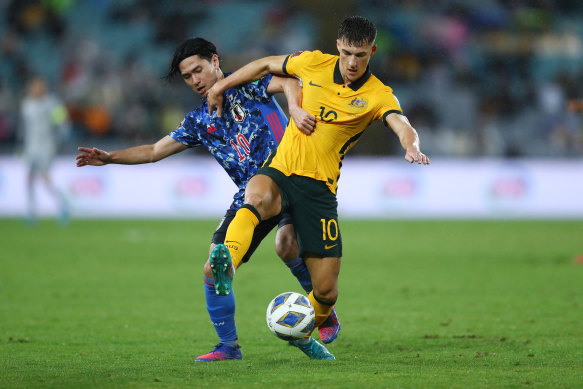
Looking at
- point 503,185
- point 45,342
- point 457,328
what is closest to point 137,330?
point 45,342

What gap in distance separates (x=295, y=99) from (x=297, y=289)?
4033 mm

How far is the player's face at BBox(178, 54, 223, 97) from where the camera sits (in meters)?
6.09

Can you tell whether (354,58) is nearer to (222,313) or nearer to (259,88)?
(259,88)

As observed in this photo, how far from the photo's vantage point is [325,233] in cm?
580

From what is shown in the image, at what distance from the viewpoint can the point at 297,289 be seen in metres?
9.60

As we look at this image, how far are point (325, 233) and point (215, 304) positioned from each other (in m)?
0.92

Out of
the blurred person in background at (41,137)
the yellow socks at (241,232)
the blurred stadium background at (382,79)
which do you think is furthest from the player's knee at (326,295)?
the blurred person in background at (41,137)

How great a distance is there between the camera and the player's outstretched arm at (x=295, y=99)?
580cm

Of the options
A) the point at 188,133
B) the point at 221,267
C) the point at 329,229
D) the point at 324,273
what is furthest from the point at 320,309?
the point at 188,133

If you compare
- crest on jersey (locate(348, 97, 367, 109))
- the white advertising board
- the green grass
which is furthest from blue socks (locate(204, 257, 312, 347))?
the white advertising board

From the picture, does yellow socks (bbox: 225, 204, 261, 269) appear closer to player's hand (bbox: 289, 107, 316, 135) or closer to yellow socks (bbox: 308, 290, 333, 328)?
player's hand (bbox: 289, 107, 316, 135)

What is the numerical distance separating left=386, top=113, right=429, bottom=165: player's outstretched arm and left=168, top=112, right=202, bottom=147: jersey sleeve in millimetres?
1472

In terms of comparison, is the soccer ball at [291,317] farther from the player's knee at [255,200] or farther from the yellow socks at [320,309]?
the player's knee at [255,200]

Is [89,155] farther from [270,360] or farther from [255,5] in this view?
[255,5]
